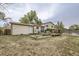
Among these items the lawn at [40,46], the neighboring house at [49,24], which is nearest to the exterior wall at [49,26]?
the neighboring house at [49,24]

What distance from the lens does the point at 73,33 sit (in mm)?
1958

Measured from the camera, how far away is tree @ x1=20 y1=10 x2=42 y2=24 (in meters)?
1.95

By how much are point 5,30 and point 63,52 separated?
739mm

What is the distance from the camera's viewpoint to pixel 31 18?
1981 mm

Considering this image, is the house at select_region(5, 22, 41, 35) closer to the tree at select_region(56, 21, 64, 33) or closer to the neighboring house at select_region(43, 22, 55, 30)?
the neighboring house at select_region(43, 22, 55, 30)

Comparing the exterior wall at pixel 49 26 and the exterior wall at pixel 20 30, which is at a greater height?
the exterior wall at pixel 49 26

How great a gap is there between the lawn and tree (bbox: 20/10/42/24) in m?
0.18

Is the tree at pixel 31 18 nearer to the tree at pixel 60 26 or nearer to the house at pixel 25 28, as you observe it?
the house at pixel 25 28

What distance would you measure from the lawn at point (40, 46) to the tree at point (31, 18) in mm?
182

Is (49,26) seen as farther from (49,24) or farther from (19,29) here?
(19,29)

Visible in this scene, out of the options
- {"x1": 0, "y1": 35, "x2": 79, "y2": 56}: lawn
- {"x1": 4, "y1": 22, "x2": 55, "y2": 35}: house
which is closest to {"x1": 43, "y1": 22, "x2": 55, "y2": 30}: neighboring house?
{"x1": 4, "y1": 22, "x2": 55, "y2": 35}: house

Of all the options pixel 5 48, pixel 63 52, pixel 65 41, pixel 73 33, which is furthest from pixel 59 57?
pixel 5 48

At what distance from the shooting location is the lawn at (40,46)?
1.95 m

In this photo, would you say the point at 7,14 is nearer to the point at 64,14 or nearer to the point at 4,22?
the point at 4,22
